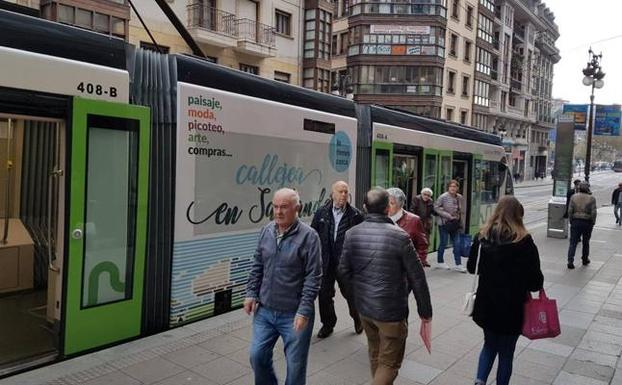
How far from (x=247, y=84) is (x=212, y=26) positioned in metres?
19.0

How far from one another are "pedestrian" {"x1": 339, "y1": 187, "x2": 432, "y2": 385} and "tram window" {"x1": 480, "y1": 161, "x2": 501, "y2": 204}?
9996 millimetres

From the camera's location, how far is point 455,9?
147 ft

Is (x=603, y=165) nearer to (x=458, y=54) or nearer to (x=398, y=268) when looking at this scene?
(x=458, y=54)

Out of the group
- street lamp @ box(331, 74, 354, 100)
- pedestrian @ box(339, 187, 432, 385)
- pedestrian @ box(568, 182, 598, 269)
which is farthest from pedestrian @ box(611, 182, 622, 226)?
pedestrian @ box(339, 187, 432, 385)

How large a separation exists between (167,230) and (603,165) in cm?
14419

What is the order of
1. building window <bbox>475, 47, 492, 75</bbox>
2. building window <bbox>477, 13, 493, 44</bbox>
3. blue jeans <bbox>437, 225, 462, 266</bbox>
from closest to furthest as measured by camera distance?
blue jeans <bbox>437, 225, 462, 266</bbox>
building window <bbox>477, 13, 493, 44</bbox>
building window <bbox>475, 47, 492, 75</bbox>

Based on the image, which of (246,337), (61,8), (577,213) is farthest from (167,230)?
(61,8)

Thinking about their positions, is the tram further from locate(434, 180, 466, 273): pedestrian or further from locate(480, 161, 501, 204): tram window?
locate(480, 161, 501, 204): tram window

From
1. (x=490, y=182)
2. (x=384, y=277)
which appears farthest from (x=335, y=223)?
(x=490, y=182)

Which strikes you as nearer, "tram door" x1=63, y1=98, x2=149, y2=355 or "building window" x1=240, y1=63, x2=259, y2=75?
"tram door" x1=63, y1=98, x2=149, y2=355

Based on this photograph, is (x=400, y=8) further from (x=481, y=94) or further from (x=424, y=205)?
(x=424, y=205)

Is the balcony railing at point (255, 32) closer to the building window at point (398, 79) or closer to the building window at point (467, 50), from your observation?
the building window at point (398, 79)

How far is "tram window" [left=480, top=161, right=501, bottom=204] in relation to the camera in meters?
13.1

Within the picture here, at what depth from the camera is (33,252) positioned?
6.93m
